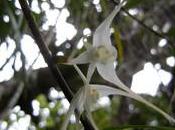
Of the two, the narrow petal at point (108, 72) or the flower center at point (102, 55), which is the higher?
the flower center at point (102, 55)

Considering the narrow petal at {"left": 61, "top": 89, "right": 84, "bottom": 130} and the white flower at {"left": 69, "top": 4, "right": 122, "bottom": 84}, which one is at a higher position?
the white flower at {"left": 69, "top": 4, "right": 122, "bottom": 84}

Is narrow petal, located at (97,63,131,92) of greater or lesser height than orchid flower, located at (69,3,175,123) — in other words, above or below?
below

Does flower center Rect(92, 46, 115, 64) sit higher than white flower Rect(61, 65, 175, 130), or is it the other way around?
flower center Rect(92, 46, 115, 64)

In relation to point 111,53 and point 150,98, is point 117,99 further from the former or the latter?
point 111,53

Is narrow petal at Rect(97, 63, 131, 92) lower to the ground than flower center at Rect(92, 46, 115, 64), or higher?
lower

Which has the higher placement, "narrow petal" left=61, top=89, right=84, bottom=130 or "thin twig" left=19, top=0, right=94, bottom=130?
"thin twig" left=19, top=0, right=94, bottom=130

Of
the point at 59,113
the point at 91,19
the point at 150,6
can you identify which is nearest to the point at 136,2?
the point at 91,19

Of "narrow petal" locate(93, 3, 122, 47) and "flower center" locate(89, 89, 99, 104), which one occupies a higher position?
"narrow petal" locate(93, 3, 122, 47)

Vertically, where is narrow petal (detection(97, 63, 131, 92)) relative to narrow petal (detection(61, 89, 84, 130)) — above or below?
above
